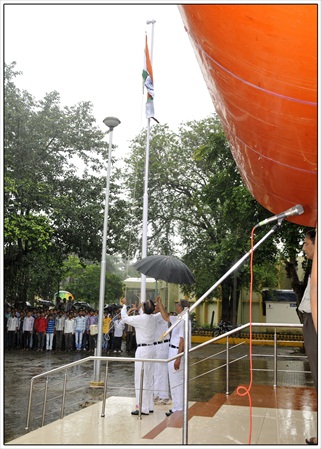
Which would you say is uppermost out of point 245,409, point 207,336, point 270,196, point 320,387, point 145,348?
point 270,196

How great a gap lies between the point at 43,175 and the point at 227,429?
700 inches

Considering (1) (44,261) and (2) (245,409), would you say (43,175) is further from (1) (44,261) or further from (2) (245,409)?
(2) (245,409)

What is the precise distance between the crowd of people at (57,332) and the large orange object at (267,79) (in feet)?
49.8

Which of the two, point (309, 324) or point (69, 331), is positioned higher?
point (309, 324)

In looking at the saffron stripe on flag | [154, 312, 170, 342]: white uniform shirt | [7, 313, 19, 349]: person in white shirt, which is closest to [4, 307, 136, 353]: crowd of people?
[7, 313, 19, 349]: person in white shirt

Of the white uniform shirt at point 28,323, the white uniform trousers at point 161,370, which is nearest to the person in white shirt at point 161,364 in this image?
the white uniform trousers at point 161,370

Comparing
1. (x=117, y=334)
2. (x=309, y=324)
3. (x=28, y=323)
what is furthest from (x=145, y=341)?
(x=28, y=323)

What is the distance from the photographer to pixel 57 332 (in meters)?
18.6

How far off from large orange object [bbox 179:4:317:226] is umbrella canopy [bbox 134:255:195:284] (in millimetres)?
3312

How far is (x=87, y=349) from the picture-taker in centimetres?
1870

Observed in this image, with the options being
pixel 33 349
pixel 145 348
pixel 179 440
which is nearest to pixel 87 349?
pixel 33 349

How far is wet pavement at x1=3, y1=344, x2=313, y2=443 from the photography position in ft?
25.6

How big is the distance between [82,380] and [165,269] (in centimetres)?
622

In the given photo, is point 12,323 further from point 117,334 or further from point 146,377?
point 146,377
